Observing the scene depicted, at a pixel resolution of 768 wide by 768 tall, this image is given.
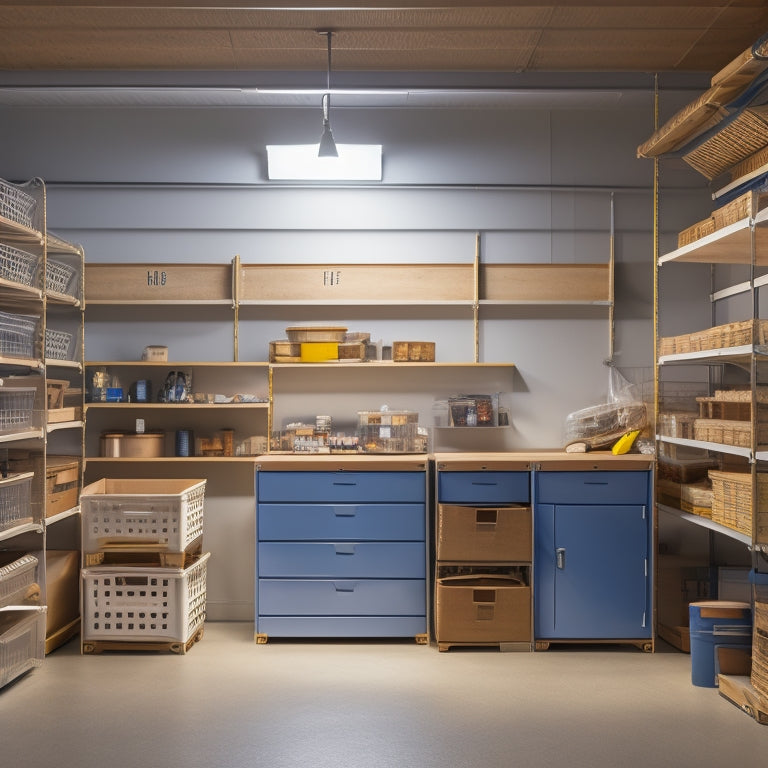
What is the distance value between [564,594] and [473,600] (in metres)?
0.55

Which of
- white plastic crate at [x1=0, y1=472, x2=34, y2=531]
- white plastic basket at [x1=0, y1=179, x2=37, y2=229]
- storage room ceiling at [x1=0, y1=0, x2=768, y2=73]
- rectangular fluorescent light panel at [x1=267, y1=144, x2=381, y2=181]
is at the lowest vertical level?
white plastic crate at [x1=0, y1=472, x2=34, y2=531]

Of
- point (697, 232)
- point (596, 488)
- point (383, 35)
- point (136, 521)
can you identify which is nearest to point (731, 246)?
point (697, 232)

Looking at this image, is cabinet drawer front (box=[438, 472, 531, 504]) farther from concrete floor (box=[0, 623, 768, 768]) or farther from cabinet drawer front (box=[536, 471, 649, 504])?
concrete floor (box=[0, 623, 768, 768])

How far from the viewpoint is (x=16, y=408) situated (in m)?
4.64

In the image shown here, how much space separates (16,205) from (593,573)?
3.94 m

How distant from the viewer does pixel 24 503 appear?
185 inches

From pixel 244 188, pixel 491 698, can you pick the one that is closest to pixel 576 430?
pixel 491 698

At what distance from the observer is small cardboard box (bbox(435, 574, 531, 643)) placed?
197 inches

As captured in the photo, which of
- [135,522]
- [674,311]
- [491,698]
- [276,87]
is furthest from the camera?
[674,311]

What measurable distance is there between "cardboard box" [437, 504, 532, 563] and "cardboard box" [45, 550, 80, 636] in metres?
2.33

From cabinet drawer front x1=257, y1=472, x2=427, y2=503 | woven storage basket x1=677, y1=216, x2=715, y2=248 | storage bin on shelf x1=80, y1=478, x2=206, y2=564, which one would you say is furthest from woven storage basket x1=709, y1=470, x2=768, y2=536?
storage bin on shelf x1=80, y1=478, x2=206, y2=564

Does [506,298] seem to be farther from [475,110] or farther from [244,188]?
[244,188]

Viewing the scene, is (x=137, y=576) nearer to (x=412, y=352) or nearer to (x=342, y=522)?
(x=342, y=522)

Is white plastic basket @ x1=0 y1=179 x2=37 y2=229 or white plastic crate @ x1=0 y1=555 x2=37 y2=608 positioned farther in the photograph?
white plastic basket @ x1=0 y1=179 x2=37 y2=229
